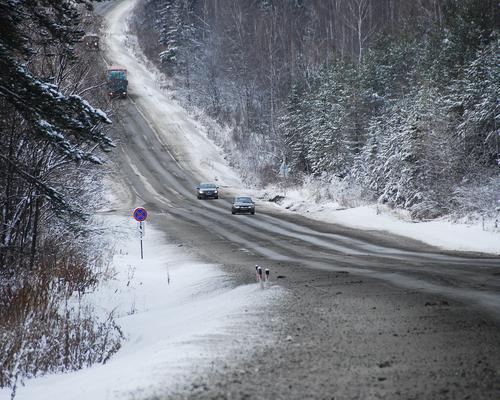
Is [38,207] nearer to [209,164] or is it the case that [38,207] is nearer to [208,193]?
[208,193]

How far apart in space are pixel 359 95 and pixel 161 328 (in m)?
28.8

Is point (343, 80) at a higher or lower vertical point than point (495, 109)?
higher

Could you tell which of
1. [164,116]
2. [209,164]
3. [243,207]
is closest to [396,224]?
[243,207]

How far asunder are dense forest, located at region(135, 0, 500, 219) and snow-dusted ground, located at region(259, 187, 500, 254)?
1116mm

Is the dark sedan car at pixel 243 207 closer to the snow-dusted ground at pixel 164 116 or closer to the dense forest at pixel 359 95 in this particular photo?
the dense forest at pixel 359 95

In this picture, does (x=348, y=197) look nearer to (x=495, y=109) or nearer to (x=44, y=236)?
(x=495, y=109)

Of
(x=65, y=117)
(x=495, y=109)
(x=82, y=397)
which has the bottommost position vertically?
(x=82, y=397)

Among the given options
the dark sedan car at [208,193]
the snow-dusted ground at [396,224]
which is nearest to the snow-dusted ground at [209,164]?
the snow-dusted ground at [396,224]

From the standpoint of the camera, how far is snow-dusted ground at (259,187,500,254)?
54.7ft

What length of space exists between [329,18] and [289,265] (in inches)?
2236

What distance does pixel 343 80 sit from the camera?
3450 cm

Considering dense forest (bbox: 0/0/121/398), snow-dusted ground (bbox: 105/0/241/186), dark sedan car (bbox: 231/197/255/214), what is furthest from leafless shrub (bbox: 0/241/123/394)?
snow-dusted ground (bbox: 105/0/241/186)

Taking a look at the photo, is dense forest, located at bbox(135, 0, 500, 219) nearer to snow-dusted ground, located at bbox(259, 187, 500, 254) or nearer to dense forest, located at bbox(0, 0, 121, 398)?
snow-dusted ground, located at bbox(259, 187, 500, 254)

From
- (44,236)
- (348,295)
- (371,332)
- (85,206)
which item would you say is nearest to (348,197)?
(85,206)
